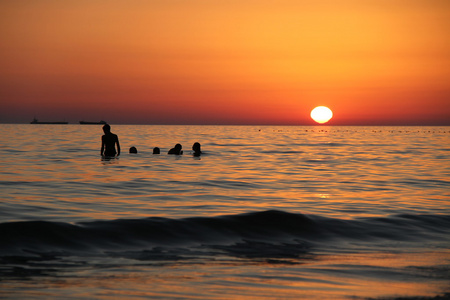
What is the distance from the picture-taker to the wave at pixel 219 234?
9602mm

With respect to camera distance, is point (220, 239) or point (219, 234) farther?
point (219, 234)

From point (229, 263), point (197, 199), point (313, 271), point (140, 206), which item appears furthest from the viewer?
point (197, 199)

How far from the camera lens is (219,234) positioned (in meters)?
11.2

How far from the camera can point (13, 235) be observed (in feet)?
32.4

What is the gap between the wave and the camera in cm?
960

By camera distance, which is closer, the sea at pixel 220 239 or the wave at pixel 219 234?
the sea at pixel 220 239

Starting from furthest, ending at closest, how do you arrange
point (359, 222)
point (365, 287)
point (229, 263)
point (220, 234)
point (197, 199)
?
point (197, 199), point (359, 222), point (220, 234), point (229, 263), point (365, 287)

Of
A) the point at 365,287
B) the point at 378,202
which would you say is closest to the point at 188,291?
Result: the point at 365,287

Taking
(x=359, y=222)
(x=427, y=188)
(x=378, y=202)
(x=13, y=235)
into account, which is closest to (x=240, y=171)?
(x=427, y=188)

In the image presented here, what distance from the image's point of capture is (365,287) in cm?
698

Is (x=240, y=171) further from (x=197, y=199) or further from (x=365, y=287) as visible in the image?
(x=365, y=287)

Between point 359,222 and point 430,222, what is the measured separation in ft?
6.30

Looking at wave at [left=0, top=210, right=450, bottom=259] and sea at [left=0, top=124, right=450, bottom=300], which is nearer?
sea at [left=0, top=124, right=450, bottom=300]

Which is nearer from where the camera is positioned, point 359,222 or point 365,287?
point 365,287
